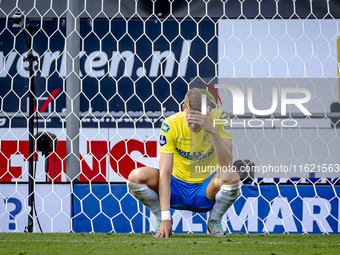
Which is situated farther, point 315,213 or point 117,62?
point 117,62

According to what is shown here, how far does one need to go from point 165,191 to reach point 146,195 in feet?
0.33

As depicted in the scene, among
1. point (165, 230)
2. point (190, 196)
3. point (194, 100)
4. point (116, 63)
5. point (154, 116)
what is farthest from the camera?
point (116, 63)

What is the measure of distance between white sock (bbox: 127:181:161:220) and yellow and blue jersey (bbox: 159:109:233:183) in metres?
0.15

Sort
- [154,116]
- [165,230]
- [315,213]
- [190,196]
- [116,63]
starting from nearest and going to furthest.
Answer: [165,230], [190,196], [315,213], [154,116], [116,63]

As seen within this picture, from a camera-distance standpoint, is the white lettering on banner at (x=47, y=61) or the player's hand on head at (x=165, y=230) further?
the white lettering on banner at (x=47, y=61)

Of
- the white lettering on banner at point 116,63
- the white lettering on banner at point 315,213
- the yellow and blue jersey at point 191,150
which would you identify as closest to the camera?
the yellow and blue jersey at point 191,150

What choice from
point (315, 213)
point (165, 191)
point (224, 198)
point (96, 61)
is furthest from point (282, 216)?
point (96, 61)

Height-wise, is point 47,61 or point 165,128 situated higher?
point 47,61

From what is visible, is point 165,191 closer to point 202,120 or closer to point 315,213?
point 202,120

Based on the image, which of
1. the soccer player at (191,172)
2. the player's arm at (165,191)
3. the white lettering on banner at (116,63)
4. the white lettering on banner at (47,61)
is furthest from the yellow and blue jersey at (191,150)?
the white lettering on banner at (47,61)

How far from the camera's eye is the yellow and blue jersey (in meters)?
1.54

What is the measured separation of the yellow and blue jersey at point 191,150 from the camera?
1538 millimetres

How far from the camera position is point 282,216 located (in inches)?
70.1

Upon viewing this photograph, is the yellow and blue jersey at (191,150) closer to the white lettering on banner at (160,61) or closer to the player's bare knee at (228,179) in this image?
the player's bare knee at (228,179)
